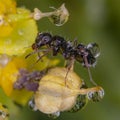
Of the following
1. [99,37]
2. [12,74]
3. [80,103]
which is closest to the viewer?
[80,103]

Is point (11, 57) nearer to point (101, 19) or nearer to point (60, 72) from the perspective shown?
point (60, 72)

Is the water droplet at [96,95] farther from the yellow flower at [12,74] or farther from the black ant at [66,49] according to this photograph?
the yellow flower at [12,74]

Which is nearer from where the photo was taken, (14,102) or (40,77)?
(40,77)

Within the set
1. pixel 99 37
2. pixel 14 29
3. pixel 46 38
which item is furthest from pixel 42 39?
pixel 99 37

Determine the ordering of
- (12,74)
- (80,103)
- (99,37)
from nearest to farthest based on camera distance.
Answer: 1. (80,103)
2. (12,74)
3. (99,37)

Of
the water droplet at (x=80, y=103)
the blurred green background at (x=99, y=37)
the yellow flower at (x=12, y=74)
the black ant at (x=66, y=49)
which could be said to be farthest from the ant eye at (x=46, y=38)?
the blurred green background at (x=99, y=37)

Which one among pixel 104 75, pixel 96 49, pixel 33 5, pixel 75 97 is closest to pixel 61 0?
pixel 33 5

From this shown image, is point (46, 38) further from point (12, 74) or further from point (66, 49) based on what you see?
point (12, 74)
